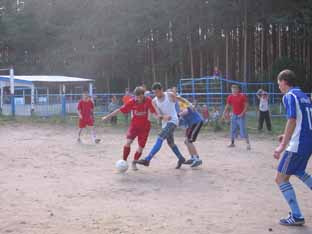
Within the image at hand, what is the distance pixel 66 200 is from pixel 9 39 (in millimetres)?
42527

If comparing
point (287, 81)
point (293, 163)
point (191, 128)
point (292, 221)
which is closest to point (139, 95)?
point (191, 128)

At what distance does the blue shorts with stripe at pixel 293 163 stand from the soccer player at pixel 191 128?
444 cm

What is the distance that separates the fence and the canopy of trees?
9.77 metres

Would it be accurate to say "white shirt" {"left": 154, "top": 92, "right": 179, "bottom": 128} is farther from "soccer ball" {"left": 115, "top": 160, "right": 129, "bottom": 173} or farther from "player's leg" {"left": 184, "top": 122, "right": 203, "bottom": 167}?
"soccer ball" {"left": 115, "top": 160, "right": 129, "bottom": 173}

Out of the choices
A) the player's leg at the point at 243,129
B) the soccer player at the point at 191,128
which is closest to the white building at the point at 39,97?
the player's leg at the point at 243,129

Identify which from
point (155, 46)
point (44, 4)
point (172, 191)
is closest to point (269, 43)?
point (155, 46)

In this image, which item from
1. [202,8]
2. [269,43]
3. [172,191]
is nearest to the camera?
[172,191]

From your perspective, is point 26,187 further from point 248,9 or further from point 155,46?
point 155,46

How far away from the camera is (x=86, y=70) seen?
144ft

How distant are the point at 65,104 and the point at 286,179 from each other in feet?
60.6

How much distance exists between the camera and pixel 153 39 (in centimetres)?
4338

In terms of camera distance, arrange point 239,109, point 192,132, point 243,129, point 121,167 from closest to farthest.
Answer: point 121,167 < point 192,132 < point 243,129 < point 239,109

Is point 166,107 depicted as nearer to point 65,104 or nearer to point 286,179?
point 286,179

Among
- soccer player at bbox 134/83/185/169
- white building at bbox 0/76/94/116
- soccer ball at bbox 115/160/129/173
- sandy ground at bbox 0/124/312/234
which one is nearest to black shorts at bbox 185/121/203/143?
soccer player at bbox 134/83/185/169
